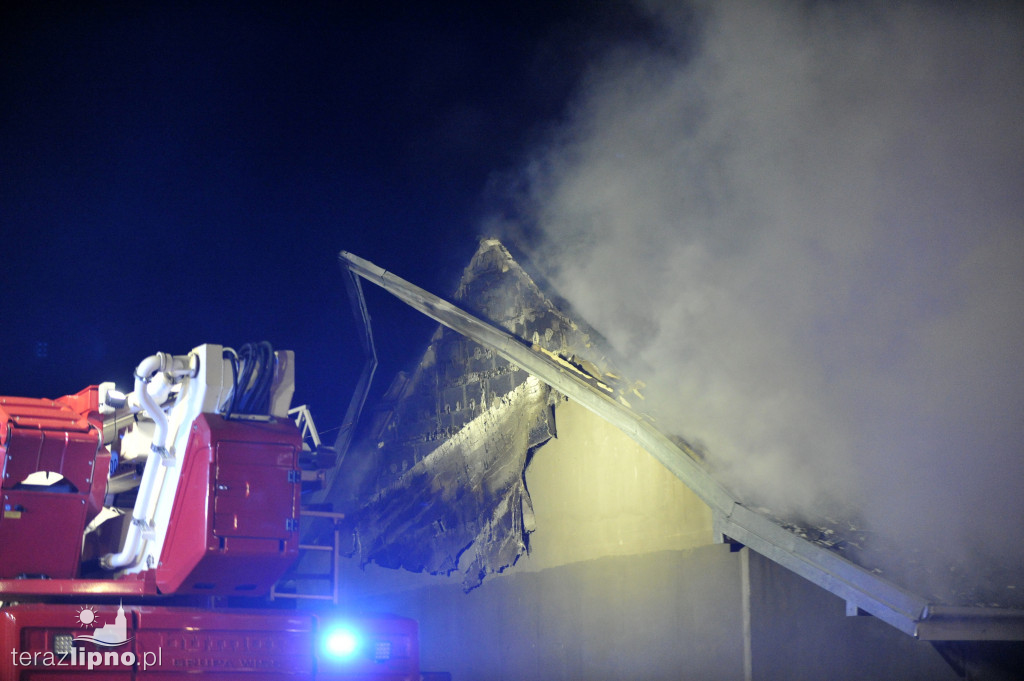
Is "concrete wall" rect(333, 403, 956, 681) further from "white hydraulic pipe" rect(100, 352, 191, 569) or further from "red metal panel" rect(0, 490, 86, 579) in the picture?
"red metal panel" rect(0, 490, 86, 579)

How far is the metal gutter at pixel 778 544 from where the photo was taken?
192 inches

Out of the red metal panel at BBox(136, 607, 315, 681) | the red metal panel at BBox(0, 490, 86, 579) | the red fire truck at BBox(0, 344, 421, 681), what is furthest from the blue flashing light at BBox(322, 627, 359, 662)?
the red metal panel at BBox(0, 490, 86, 579)

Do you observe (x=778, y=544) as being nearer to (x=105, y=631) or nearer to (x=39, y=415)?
(x=105, y=631)

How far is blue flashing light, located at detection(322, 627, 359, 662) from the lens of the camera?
5.46 meters

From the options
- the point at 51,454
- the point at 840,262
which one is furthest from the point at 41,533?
the point at 840,262

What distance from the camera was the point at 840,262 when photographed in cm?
771

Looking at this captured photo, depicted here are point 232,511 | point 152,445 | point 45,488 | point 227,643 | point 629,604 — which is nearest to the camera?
point 227,643

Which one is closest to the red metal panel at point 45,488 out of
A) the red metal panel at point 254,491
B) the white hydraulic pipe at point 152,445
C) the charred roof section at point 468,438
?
the white hydraulic pipe at point 152,445

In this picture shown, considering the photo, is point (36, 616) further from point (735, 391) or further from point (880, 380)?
point (880, 380)

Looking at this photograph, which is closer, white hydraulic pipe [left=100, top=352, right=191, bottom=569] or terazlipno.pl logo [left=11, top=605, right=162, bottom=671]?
terazlipno.pl logo [left=11, top=605, right=162, bottom=671]

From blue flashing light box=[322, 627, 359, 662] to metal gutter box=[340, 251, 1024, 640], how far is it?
2.52 m

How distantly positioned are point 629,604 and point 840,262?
11.0 ft

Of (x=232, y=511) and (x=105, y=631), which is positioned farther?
(x=232, y=511)

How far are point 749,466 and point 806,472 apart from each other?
0.40m
